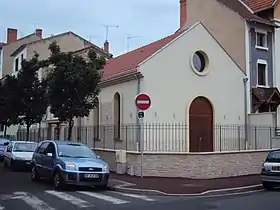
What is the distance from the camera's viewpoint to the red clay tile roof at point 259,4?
30312mm

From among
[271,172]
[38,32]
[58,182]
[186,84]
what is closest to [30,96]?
[186,84]

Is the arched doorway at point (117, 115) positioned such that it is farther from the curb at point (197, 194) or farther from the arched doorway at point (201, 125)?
the curb at point (197, 194)

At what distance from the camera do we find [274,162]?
16062 mm

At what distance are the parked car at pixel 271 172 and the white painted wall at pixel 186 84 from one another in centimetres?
637

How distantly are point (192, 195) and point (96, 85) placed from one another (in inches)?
381

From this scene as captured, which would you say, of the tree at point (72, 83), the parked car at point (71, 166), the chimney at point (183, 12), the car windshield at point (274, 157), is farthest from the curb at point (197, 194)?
the chimney at point (183, 12)

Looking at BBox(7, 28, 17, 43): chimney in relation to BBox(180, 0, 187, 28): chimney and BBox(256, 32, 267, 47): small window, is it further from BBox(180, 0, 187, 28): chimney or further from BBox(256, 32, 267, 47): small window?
BBox(256, 32, 267, 47): small window

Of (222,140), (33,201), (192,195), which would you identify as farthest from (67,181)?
(222,140)

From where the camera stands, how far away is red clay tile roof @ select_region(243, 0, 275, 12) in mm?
30312

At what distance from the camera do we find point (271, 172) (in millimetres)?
15875

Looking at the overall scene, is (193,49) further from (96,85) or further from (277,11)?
(277,11)

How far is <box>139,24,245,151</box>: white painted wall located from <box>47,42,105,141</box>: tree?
2.49 meters

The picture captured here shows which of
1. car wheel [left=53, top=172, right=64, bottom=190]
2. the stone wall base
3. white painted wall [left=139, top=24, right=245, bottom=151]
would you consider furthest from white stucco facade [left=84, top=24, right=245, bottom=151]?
car wheel [left=53, top=172, right=64, bottom=190]

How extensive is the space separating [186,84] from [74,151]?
9.37m
